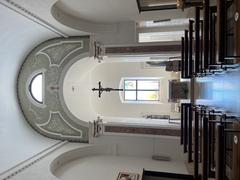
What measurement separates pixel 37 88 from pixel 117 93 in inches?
132

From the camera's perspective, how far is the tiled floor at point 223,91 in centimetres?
226

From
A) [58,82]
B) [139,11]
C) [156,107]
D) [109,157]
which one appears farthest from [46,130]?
[156,107]

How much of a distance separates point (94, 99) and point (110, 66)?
5.16 feet

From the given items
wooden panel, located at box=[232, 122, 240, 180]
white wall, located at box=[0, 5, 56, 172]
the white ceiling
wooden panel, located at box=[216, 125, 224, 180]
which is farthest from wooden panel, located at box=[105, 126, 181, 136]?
wooden panel, located at box=[216, 125, 224, 180]

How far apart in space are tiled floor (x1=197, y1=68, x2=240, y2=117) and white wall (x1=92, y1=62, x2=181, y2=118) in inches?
227

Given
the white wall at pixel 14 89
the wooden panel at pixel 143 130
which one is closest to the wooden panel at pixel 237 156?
the wooden panel at pixel 143 130

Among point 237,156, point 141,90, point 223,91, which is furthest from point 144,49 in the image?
point 141,90

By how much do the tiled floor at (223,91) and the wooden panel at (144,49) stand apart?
192 centimetres

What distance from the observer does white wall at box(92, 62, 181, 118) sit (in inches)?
366

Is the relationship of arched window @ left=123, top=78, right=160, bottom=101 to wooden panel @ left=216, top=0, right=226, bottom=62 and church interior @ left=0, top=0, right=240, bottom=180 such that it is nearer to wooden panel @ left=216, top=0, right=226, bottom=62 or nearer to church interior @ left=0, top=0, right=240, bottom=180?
church interior @ left=0, top=0, right=240, bottom=180

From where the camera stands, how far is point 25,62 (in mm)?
6574

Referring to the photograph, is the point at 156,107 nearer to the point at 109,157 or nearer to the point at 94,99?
the point at 94,99

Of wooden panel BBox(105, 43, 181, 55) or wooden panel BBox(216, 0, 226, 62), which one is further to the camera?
wooden panel BBox(105, 43, 181, 55)

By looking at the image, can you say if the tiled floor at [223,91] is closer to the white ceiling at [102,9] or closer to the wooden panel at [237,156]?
the wooden panel at [237,156]
